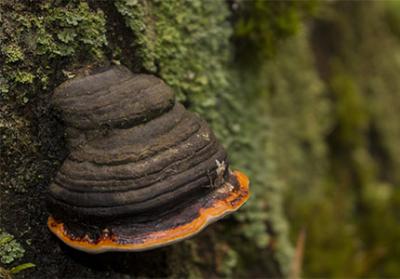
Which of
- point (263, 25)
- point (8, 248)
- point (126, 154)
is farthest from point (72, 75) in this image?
point (263, 25)

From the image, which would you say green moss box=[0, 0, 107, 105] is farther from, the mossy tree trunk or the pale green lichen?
the pale green lichen

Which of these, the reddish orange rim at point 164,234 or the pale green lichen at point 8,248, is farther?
the pale green lichen at point 8,248

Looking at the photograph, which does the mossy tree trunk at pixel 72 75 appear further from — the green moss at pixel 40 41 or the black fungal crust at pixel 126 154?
the black fungal crust at pixel 126 154

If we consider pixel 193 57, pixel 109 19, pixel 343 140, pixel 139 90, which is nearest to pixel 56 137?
pixel 139 90

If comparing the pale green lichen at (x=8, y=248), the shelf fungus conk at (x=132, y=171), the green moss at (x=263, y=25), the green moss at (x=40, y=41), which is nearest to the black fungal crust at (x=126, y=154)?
the shelf fungus conk at (x=132, y=171)

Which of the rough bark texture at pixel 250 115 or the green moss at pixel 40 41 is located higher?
the green moss at pixel 40 41

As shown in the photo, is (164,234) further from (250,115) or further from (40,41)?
(250,115)

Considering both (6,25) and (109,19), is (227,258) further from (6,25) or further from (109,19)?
(6,25)

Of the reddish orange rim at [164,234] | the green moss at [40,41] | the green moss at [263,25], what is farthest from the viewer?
the green moss at [263,25]
